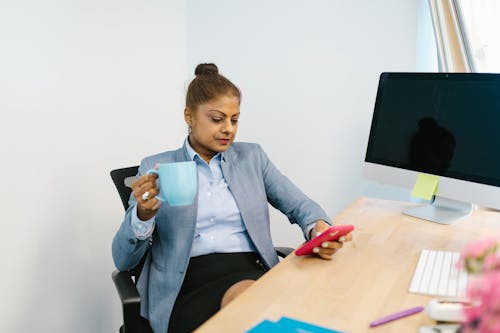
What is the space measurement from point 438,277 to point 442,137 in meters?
0.62

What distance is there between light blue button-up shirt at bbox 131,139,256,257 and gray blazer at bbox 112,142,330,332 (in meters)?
0.03

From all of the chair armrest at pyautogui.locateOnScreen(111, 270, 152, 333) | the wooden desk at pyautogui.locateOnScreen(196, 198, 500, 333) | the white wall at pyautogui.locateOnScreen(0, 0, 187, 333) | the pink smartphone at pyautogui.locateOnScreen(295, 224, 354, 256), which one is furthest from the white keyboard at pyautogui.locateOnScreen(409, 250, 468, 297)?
the white wall at pyautogui.locateOnScreen(0, 0, 187, 333)

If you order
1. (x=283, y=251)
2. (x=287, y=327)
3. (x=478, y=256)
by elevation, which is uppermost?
(x=478, y=256)

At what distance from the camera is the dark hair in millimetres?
1517

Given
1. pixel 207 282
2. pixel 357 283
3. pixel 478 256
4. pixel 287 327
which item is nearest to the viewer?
pixel 478 256

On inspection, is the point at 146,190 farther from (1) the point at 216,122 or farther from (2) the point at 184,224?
(1) the point at 216,122

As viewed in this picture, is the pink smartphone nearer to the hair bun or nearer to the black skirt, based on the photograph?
the black skirt

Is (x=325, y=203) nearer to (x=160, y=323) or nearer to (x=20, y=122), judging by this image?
(x=160, y=323)

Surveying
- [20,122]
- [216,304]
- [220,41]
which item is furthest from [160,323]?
[220,41]

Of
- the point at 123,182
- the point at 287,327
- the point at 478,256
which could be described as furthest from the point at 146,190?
the point at 478,256

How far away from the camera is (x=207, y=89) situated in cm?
152

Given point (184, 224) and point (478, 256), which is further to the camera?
point (184, 224)

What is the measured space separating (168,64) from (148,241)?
122cm

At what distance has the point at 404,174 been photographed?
1.63 metres
